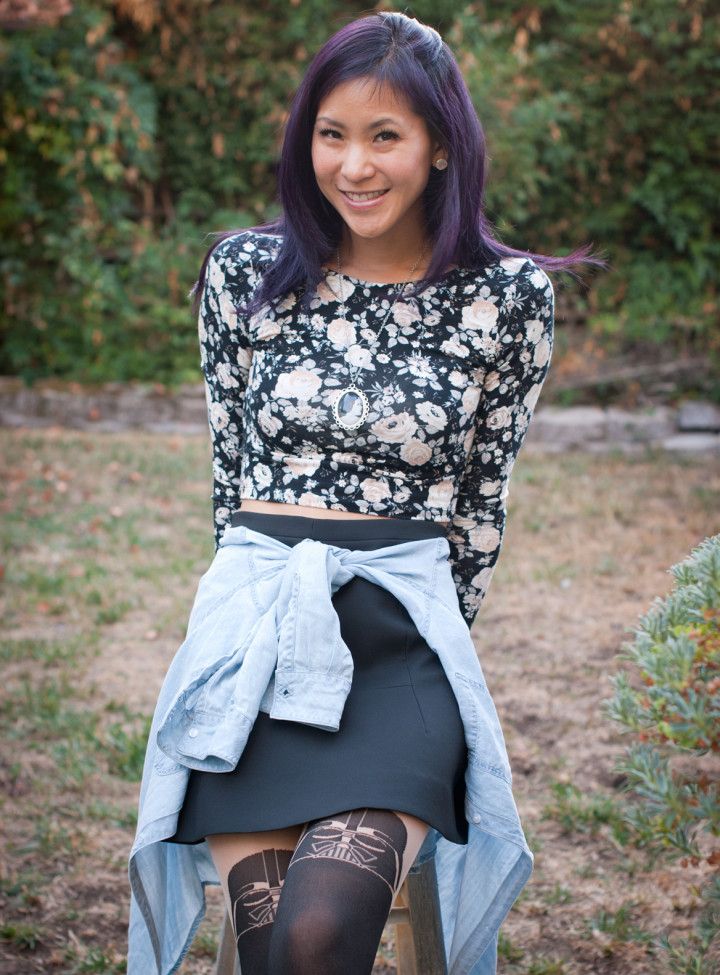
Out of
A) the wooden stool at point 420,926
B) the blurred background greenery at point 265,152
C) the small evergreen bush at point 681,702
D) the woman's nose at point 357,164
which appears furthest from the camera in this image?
the blurred background greenery at point 265,152

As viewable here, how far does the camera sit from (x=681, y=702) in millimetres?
1126

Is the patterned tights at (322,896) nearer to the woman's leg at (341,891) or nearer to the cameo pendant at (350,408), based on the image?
the woman's leg at (341,891)

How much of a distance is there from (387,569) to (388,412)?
30 centimetres

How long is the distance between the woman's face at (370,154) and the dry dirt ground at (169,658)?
1.46m

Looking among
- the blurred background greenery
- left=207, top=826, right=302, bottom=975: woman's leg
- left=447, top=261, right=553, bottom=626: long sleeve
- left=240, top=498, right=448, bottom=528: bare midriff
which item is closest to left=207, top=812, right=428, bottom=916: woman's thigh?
left=207, top=826, right=302, bottom=975: woman's leg

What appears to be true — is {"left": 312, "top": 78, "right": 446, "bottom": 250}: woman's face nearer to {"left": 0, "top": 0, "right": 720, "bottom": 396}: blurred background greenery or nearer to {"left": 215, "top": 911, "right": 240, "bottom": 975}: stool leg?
{"left": 215, "top": 911, "right": 240, "bottom": 975}: stool leg

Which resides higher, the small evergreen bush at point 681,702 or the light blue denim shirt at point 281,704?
the small evergreen bush at point 681,702

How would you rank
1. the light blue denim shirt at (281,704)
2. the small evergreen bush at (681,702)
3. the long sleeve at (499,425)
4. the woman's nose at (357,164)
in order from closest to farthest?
the small evergreen bush at (681,702), the light blue denim shirt at (281,704), the woman's nose at (357,164), the long sleeve at (499,425)

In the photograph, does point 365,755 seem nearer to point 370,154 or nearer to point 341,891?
point 341,891

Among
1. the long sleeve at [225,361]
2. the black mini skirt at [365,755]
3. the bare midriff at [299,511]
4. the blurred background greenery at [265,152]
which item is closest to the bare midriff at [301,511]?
the bare midriff at [299,511]

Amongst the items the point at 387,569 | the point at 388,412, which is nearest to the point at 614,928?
the point at 387,569

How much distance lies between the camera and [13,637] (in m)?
3.85

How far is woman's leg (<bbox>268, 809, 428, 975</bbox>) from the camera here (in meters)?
1.30

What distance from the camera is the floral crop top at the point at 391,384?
5.94 ft
